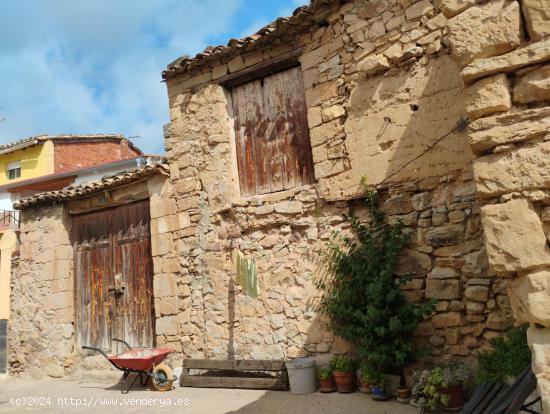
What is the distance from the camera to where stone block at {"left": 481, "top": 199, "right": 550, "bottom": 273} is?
1854 mm

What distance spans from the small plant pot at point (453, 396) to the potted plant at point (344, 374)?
3.56 feet

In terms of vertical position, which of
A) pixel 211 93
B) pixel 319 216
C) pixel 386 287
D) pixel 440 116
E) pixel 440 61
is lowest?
pixel 386 287

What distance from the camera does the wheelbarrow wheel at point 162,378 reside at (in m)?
5.74

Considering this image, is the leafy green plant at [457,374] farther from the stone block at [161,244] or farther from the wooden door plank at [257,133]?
the stone block at [161,244]

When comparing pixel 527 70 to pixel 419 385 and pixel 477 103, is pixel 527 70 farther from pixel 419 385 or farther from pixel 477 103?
pixel 419 385

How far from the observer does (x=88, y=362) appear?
717 centimetres

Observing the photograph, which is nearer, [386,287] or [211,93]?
[386,287]

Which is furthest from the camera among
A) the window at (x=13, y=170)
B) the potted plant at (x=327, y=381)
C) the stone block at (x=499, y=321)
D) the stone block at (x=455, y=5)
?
the window at (x=13, y=170)

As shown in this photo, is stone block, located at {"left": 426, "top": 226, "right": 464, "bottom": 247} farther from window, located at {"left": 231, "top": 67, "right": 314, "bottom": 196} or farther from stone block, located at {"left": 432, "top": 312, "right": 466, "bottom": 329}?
window, located at {"left": 231, "top": 67, "right": 314, "bottom": 196}

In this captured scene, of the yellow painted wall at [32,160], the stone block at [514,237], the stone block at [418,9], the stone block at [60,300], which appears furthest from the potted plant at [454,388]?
the yellow painted wall at [32,160]

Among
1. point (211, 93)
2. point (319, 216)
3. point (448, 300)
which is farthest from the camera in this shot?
point (211, 93)

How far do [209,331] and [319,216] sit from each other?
223 centimetres

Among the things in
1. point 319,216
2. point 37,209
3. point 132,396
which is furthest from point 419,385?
point 37,209

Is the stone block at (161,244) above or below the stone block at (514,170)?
above
